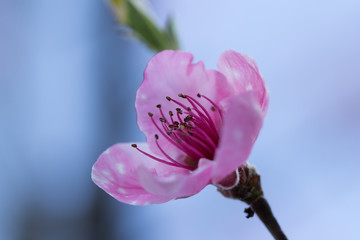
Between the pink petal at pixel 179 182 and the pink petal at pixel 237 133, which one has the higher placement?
the pink petal at pixel 237 133

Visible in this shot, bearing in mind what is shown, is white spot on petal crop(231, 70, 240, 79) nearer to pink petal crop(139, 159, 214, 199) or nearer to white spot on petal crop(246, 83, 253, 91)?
white spot on petal crop(246, 83, 253, 91)

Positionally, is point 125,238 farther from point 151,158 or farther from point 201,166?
point 201,166

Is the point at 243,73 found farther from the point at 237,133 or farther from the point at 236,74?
the point at 237,133

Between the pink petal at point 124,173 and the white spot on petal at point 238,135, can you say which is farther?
the pink petal at point 124,173

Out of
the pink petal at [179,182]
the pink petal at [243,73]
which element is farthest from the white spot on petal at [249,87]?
the pink petal at [179,182]

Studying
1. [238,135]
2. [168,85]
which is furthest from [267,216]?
[168,85]

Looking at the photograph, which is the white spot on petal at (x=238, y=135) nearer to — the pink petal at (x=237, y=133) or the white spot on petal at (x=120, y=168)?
the pink petal at (x=237, y=133)

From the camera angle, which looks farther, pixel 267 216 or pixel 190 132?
pixel 190 132
